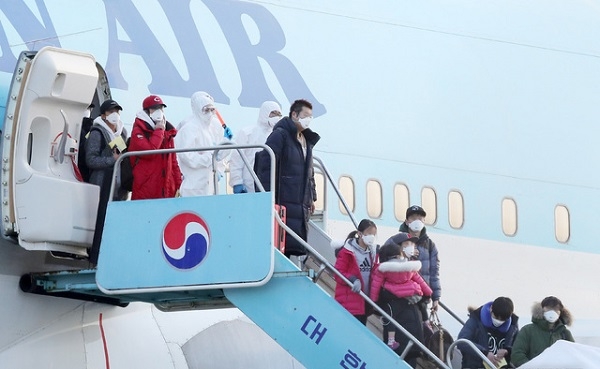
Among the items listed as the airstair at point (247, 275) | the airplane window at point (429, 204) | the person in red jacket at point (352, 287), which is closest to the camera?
the airstair at point (247, 275)

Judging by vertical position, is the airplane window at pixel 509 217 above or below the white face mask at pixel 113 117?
below

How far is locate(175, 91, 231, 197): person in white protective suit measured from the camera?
27.2ft

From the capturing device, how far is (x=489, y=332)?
872 cm

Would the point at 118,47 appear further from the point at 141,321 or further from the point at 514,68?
the point at 514,68

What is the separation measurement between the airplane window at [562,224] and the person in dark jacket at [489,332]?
4.36 m

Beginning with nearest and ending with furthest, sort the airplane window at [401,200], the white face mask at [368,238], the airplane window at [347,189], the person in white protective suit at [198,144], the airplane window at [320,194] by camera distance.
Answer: the person in white protective suit at [198,144] → the white face mask at [368,238] → the airplane window at [320,194] → the airplane window at [347,189] → the airplane window at [401,200]

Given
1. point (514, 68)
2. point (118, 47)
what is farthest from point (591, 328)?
point (118, 47)

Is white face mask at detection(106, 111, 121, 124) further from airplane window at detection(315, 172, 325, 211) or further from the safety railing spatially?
airplane window at detection(315, 172, 325, 211)

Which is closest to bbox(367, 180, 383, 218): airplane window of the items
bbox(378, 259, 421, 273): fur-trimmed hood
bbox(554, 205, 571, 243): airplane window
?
bbox(554, 205, 571, 243): airplane window

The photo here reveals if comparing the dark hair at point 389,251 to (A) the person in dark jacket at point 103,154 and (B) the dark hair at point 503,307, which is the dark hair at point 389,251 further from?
(A) the person in dark jacket at point 103,154

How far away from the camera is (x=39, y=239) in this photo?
784 cm

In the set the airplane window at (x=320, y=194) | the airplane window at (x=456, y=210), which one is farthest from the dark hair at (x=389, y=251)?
the airplane window at (x=456, y=210)

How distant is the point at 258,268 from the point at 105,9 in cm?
380

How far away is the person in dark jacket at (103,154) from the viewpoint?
811cm
